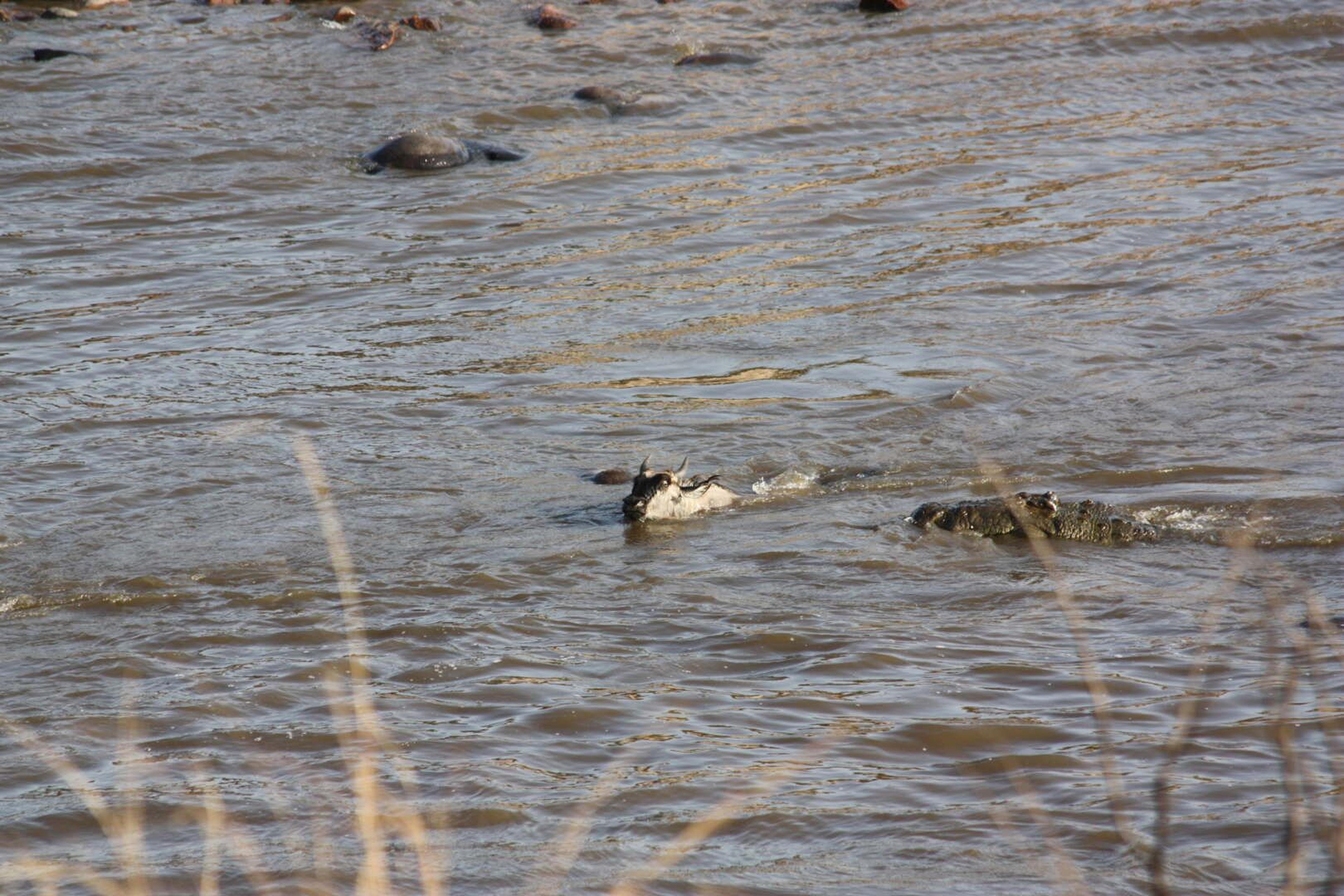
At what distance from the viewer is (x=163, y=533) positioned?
6191 mm

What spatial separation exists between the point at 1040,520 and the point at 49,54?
1173cm

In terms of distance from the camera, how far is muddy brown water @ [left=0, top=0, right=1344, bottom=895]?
3965 mm

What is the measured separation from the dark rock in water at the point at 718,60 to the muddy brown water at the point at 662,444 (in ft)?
0.44

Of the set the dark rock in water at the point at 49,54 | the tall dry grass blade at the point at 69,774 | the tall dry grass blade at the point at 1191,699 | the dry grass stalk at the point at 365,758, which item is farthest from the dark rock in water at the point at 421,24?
the tall dry grass blade at the point at 69,774

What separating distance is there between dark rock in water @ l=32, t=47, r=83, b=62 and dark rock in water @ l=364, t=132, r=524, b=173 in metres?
4.00

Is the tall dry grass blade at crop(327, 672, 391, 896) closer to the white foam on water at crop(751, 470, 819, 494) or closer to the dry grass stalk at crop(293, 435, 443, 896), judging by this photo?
the dry grass stalk at crop(293, 435, 443, 896)

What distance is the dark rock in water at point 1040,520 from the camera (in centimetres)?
615

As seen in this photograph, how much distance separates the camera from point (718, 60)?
15.5 m

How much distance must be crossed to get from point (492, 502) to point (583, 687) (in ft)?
6.96

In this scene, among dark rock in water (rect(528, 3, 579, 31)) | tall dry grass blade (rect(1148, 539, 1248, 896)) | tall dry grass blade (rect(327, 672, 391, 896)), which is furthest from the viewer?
dark rock in water (rect(528, 3, 579, 31))

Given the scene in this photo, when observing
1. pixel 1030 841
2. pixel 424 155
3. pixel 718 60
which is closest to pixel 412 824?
pixel 1030 841

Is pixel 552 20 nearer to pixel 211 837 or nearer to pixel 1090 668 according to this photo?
pixel 1090 668

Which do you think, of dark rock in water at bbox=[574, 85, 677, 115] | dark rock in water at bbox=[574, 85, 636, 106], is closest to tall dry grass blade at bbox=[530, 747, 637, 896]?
dark rock in water at bbox=[574, 85, 677, 115]

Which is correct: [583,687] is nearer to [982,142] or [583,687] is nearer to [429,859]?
[429,859]
